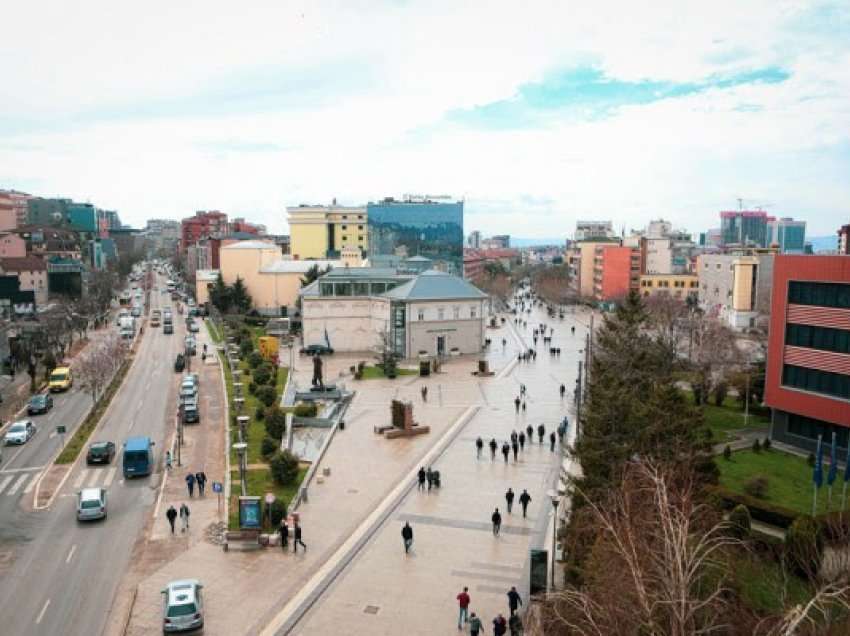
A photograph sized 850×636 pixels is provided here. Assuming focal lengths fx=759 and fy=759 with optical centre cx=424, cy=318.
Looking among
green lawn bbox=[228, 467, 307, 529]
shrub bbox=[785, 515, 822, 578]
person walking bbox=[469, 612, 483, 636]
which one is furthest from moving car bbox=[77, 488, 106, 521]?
shrub bbox=[785, 515, 822, 578]

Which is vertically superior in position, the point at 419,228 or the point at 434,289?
the point at 419,228

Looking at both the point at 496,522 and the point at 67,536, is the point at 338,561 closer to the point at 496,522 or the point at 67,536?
the point at 496,522

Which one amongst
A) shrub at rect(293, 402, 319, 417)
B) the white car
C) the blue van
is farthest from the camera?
shrub at rect(293, 402, 319, 417)

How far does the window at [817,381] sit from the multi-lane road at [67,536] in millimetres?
27698

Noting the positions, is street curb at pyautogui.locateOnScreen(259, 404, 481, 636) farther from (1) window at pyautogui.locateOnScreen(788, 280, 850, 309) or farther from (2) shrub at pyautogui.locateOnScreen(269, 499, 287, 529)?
(1) window at pyautogui.locateOnScreen(788, 280, 850, 309)

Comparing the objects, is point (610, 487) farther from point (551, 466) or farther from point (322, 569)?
point (551, 466)

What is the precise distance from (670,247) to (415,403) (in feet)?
317

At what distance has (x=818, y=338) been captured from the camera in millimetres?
33344

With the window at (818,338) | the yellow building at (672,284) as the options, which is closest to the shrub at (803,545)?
the window at (818,338)

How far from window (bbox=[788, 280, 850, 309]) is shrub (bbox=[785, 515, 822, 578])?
15170mm

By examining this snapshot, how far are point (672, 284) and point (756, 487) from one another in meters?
88.8

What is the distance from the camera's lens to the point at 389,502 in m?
25.9

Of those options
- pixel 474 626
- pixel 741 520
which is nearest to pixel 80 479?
pixel 474 626

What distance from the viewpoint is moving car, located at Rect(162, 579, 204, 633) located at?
55.5 ft
